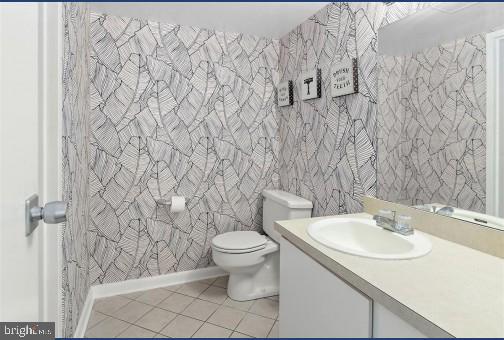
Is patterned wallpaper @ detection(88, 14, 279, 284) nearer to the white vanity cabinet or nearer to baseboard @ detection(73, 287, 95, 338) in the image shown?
baseboard @ detection(73, 287, 95, 338)

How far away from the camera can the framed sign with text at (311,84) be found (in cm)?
208

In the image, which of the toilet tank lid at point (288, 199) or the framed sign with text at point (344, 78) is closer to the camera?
the framed sign with text at point (344, 78)

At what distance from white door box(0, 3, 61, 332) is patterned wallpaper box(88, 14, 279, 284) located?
163cm

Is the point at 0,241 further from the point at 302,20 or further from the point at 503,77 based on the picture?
the point at 302,20

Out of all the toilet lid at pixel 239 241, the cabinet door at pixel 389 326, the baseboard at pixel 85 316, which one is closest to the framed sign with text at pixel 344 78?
the toilet lid at pixel 239 241

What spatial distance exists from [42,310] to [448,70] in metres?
1.61

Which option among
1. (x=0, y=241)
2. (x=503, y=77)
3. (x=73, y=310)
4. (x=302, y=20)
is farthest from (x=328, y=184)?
(x=0, y=241)

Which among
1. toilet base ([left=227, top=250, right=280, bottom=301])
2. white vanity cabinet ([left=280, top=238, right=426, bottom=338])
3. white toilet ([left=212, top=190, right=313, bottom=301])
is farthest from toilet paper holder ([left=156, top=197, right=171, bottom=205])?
white vanity cabinet ([left=280, top=238, right=426, bottom=338])

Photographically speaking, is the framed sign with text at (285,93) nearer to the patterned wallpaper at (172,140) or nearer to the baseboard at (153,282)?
the patterned wallpaper at (172,140)

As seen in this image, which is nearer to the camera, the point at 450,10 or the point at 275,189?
the point at 450,10

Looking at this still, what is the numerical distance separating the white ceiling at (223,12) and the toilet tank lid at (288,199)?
1424 millimetres

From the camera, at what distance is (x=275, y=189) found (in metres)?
2.67

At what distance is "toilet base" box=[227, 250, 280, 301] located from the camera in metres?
2.17

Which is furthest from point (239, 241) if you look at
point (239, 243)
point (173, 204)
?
point (173, 204)
